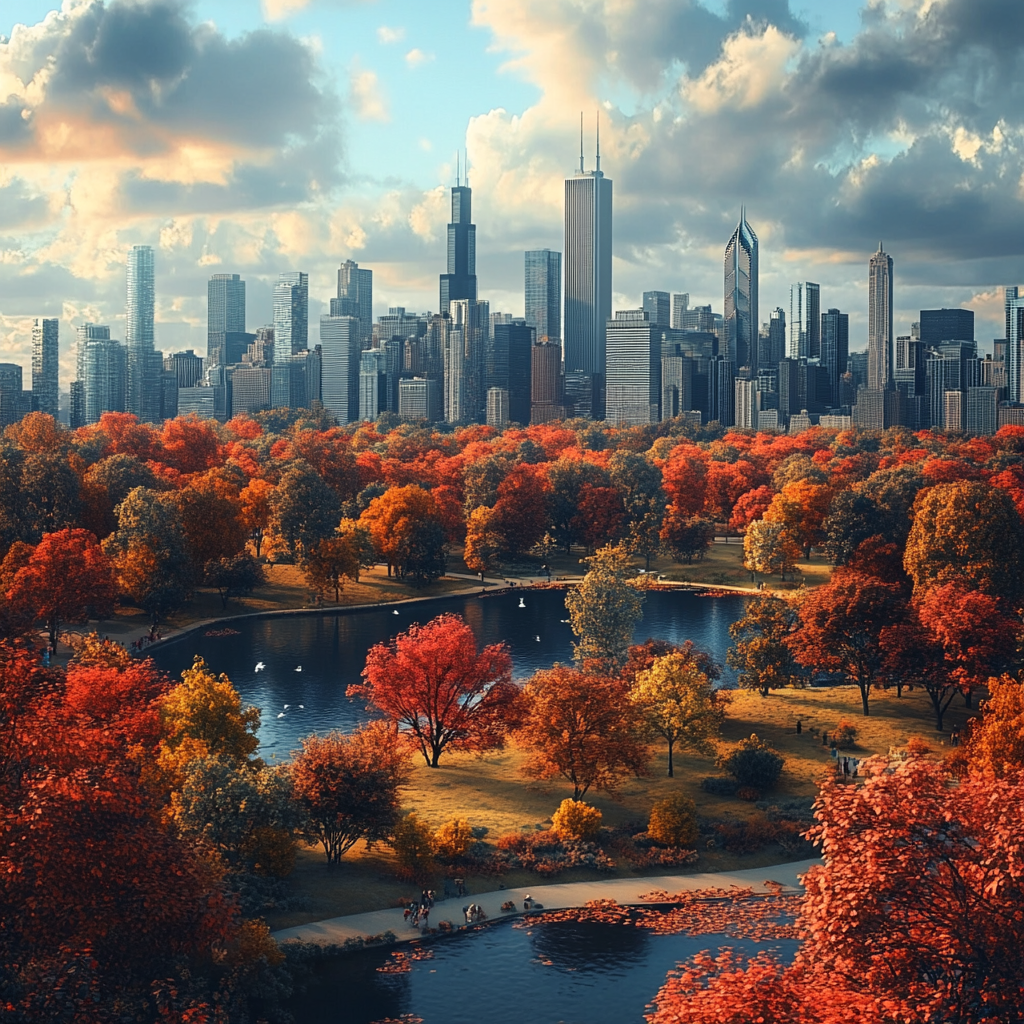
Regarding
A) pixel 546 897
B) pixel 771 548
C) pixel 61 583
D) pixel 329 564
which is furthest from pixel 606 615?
pixel 771 548

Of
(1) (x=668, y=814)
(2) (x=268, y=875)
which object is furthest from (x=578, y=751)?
(2) (x=268, y=875)

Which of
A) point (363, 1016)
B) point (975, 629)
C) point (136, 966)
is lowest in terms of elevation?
point (363, 1016)

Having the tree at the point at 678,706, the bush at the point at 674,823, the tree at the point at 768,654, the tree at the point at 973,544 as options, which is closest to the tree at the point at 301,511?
the tree at the point at 768,654

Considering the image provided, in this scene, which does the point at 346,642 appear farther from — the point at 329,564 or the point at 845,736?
the point at 845,736

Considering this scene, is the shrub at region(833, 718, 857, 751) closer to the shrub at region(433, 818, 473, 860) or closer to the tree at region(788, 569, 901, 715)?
the tree at region(788, 569, 901, 715)

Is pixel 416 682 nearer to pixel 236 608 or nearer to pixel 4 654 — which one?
pixel 4 654

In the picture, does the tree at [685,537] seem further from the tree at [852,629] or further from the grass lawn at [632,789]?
the tree at [852,629]
